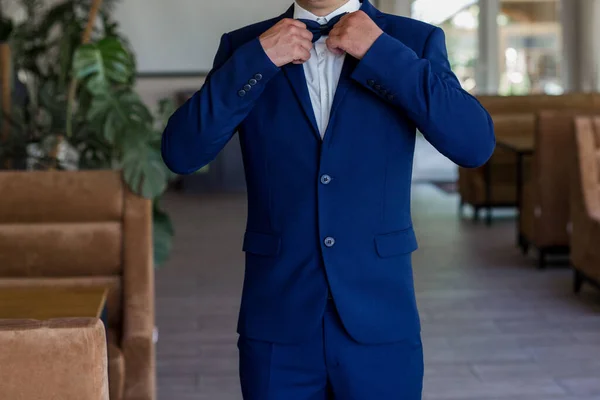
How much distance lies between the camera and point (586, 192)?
224 inches

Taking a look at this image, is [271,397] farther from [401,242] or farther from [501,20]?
[501,20]

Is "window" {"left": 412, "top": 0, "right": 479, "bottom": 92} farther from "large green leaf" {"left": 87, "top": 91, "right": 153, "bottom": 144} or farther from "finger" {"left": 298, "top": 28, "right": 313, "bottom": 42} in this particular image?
"finger" {"left": 298, "top": 28, "right": 313, "bottom": 42}

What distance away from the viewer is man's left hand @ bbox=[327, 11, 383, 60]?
1528mm

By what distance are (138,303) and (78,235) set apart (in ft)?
1.24

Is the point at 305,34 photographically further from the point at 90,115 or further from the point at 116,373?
the point at 90,115

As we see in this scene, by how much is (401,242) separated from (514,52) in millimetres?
11069

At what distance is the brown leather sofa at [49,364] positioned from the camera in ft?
4.72

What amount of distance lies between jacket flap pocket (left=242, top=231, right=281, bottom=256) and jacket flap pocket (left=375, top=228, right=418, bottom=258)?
18 centimetres

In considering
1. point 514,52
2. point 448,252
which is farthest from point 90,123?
point 514,52

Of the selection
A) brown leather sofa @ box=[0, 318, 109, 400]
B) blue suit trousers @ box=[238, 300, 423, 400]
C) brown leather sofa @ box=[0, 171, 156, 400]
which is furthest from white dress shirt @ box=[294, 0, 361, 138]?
brown leather sofa @ box=[0, 171, 156, 400]

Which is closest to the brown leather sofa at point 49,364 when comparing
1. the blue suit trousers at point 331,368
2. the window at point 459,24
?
the blue suit trousers at point 331,368

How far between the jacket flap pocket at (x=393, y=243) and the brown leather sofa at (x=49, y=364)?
0.52 m

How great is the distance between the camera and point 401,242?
162 cm

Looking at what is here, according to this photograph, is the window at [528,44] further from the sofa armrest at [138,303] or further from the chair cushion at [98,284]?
→ the chair cushion at [98,284]
